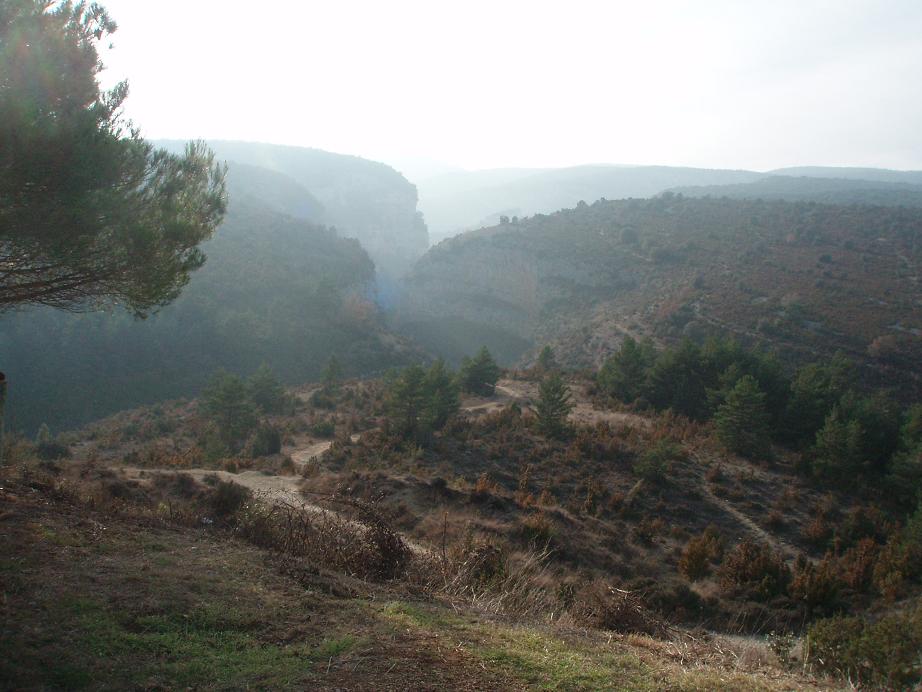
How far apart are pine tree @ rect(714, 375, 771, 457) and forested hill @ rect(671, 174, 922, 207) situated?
70.5m

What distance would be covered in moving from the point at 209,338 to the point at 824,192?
98321 mm

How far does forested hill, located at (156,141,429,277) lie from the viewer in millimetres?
115000

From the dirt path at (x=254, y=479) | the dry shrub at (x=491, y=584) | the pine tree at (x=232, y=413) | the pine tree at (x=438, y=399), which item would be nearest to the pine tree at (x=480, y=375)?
the pine tree at (x=438, y=399)

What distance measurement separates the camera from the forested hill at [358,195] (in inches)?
4528

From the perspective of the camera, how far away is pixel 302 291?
169ft

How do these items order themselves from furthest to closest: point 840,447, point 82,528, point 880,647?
point 840,447
point 82,528
point 880,647

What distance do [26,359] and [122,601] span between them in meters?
43.7

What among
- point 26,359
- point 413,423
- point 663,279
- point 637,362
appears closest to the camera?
point 413,423

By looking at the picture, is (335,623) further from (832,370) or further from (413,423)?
(832,370)

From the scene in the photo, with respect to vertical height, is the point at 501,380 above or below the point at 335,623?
below

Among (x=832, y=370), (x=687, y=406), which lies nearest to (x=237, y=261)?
(x=687, y=406)

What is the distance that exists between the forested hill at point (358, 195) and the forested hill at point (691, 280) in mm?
40427

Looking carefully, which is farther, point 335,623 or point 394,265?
point 394,265

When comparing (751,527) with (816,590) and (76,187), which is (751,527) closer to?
(816,590)
